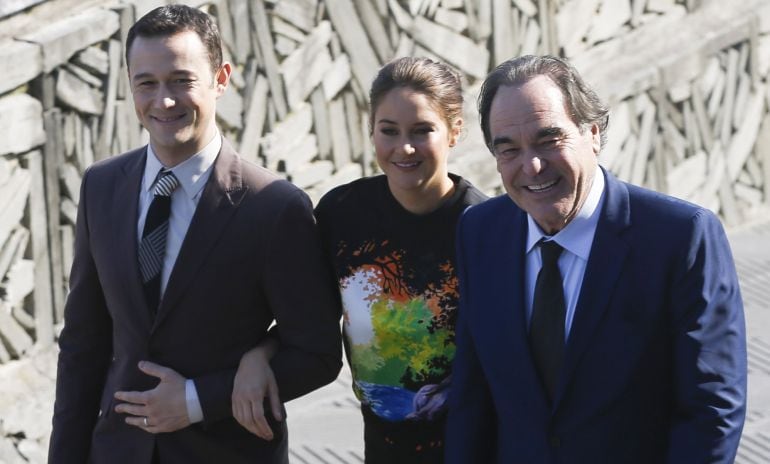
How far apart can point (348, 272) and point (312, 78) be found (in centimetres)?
259

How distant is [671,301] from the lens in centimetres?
238

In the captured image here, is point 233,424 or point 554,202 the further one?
point 233,424

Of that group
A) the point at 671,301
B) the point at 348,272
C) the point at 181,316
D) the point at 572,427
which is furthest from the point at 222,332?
the point at 671,301

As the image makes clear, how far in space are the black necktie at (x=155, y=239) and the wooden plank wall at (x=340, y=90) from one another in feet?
5.91

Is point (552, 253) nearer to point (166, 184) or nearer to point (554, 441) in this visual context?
point (554, 441)

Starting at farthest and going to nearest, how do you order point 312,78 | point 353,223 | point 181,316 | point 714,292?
1. point 312,78
2. point 353,223
3. point 181,316
4. point 714,292

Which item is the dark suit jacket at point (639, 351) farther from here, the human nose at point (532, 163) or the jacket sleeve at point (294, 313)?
the jacket sleeve at point (294, 313)

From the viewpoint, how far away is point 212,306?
9.21 feet

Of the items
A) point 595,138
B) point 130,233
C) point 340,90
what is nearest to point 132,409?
point 130,233

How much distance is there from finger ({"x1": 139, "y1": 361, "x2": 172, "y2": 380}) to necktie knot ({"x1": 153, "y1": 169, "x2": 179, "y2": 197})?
0.37 meters

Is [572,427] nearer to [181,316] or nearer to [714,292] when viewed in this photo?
[714,292]

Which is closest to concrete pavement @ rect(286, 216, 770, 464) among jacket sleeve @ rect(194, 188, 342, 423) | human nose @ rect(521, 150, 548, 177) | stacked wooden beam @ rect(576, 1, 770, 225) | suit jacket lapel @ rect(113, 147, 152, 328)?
stacked wooden beam @ rect(576, 1, 770, 225)

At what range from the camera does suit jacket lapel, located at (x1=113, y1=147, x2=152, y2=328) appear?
2818mm

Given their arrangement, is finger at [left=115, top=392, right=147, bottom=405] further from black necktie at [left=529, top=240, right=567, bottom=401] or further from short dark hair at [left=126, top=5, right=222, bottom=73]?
black necktie at [left=529, top=240, right=567, bottom=401]
